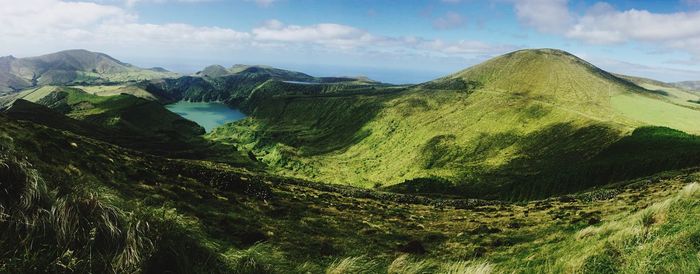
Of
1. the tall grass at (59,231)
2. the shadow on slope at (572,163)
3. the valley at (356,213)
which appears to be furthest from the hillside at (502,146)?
the tall grass at (59,231)

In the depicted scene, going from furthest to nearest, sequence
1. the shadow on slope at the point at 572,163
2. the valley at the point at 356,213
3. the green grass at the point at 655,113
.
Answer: the green grass at the point at 655,113 < the shadow on slope at the point at 572,163 < the valley at the point at 356,213

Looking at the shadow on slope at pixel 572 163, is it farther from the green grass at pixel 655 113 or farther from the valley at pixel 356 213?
the green grass at pixel 655 113

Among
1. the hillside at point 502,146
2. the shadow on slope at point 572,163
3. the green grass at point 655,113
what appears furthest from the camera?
the green grass at point 655,113

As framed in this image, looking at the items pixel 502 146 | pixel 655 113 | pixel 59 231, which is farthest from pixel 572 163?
pixel 59 231

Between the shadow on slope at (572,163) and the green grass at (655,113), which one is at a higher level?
the green grass at (655,113)

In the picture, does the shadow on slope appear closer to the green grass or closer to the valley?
the valley

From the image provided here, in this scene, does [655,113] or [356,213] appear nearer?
[356,213]

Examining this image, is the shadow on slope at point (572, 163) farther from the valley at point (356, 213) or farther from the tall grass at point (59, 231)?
the tall grass at point (59, 231)

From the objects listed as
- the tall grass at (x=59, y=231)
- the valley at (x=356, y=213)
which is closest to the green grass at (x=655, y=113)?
the valley at (x=356, y=213)

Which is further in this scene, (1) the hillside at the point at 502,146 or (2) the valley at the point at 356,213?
(1) the hillside at the point at 502,146

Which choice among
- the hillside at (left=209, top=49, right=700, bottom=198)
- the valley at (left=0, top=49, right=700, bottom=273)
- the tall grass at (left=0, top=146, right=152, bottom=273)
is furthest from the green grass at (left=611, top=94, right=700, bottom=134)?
the tall grass at (left=0, top=146, right=152, bottom=273)

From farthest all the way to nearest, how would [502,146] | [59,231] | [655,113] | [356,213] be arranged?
1. [655,113]
2. [502,146]
3. [356,213]
4. [59,231]

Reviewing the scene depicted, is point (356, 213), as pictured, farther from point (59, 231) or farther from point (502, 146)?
point (502, 146)

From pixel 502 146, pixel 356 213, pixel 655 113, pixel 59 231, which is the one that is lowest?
pixel 502 146
